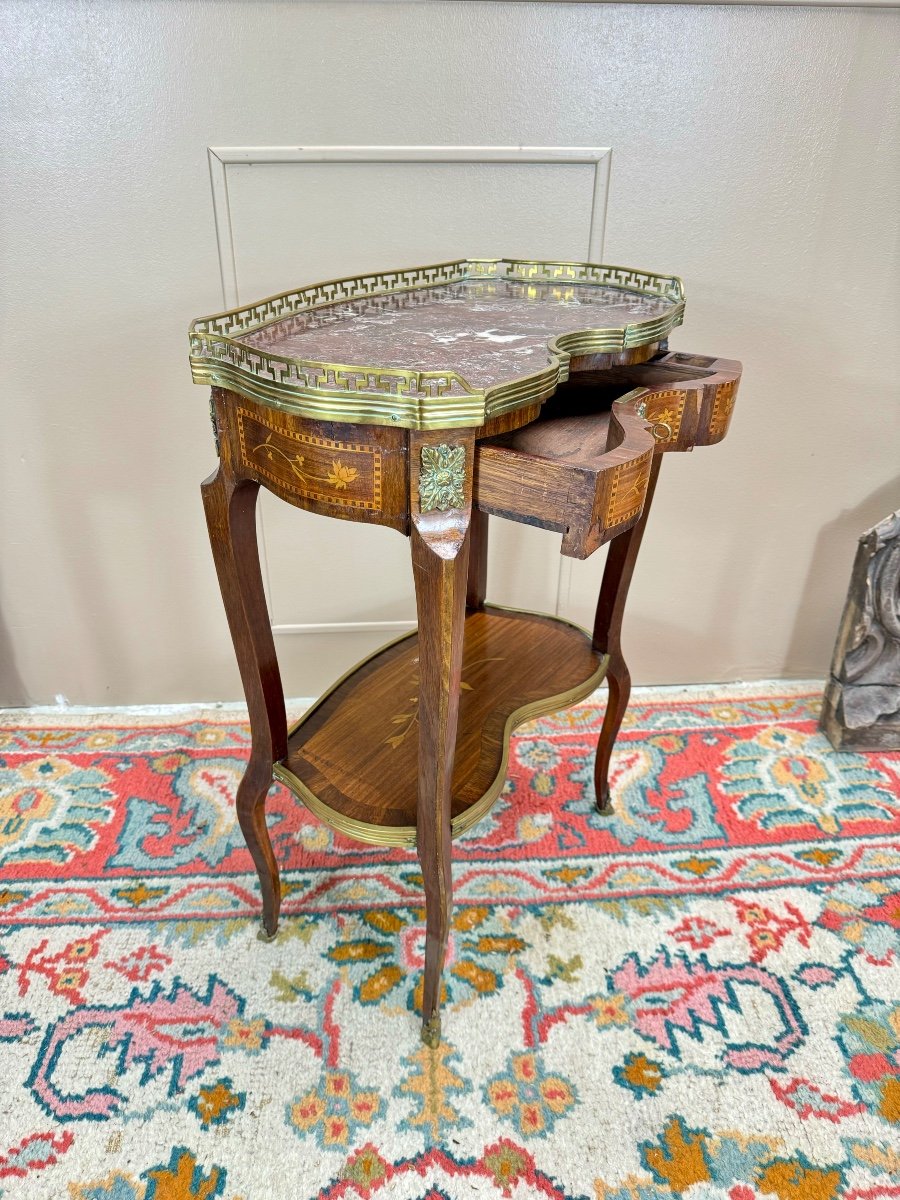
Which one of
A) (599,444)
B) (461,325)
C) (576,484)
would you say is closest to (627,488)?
(576,484)

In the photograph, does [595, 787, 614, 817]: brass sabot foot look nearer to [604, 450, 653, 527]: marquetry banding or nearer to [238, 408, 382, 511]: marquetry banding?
[604, 450, 653, 527]: marquetry banding

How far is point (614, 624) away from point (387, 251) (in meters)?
0.95

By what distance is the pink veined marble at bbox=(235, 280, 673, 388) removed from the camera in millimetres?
1108

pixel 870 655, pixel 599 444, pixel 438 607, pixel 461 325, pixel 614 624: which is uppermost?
pixel 461 325

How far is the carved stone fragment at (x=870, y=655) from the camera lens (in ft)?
6.27

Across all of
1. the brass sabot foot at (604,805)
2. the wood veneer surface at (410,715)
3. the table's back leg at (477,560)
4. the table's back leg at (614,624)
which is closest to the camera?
the wood veneer surface at (410,715)

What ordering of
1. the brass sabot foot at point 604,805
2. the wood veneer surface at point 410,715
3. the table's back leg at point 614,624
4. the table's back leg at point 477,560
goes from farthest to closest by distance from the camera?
the brass sabot foot at point 604,805 < the table's back leg at point 477,560 < the table's back leg at point 614,624 < the wood veneer surface at point 410,715

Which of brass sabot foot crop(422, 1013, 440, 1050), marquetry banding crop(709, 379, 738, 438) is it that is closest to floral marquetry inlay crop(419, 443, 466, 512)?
marquetry banding crop(709, 379, 738, 438)

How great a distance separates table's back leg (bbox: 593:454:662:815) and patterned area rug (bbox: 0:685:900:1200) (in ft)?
0.44

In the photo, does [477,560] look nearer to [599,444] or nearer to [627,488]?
[599,444]

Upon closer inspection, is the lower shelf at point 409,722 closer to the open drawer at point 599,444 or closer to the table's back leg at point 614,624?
the table's back leg at point 614,624

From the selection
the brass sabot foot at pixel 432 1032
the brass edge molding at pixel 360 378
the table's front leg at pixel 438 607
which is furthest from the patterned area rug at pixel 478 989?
the brass edge molding at pixel 360 378

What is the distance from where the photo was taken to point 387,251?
5.83 feet

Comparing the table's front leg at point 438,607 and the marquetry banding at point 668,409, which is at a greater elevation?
the marquetry banding at point 668,409
